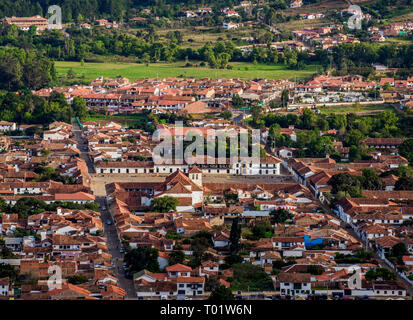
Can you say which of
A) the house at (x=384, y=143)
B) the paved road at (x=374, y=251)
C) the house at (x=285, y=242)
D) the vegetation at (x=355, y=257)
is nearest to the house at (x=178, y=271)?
the house at (x=285, y=242)

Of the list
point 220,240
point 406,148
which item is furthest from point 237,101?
point 220,240

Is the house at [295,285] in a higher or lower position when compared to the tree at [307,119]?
lower

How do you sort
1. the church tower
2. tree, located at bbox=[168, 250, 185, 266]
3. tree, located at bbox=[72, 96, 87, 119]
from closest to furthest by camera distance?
tree, located at bbox=[168, 250, 185, 266] < the church tower < tree, located at bbox=[72, 96, 87, 119]

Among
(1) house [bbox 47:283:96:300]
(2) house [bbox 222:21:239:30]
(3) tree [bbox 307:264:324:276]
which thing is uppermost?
(2) house [bbox 222:21:239:30]

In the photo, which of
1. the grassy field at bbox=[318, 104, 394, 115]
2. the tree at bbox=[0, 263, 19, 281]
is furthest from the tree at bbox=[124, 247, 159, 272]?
the grassy field at bbox=[318, 104, 394, 115]

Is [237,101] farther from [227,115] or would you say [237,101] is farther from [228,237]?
[228,237]

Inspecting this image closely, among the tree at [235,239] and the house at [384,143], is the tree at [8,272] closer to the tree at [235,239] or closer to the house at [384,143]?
the tree at [235,239]

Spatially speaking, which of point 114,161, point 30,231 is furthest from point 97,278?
point 114,161

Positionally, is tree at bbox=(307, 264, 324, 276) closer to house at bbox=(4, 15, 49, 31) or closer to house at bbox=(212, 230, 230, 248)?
house at bbox=(212, 230, 230, 248)
